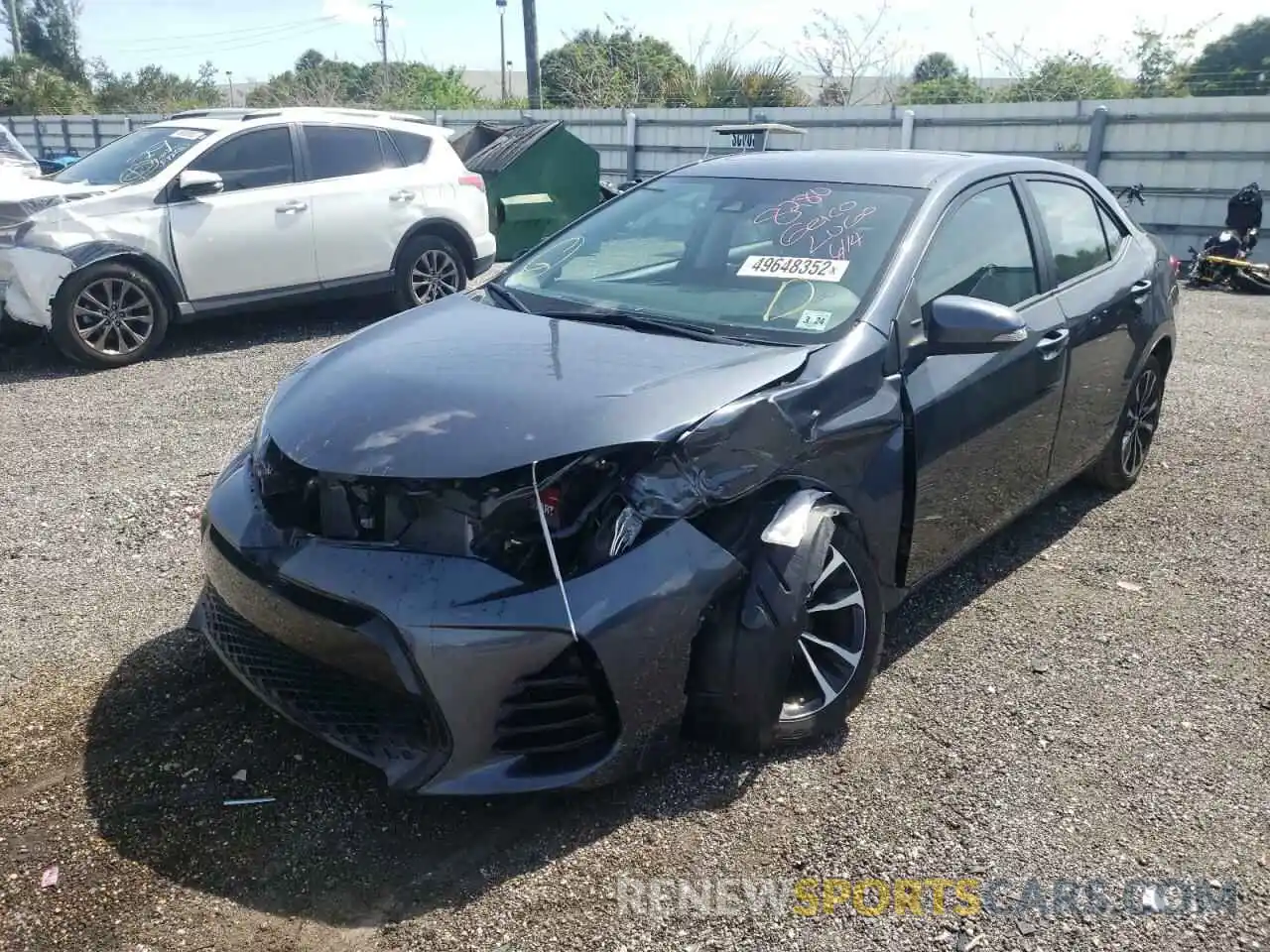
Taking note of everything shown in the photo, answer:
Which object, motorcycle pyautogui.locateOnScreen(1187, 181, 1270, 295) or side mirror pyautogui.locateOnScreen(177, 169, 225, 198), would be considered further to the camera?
motorcycle pyautogui.locateOnScreen(1187, 181, 1270, 295)

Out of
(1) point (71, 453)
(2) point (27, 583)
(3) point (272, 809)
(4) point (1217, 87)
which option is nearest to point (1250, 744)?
(3) point (272, 809)

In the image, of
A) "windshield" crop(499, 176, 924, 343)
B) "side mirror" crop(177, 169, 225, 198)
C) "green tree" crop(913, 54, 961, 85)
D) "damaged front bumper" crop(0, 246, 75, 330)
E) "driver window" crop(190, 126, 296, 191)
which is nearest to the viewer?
"windshield" crop(499, 176, 924, 343)

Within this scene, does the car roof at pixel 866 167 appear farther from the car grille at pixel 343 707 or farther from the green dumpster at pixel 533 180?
the green dumpster at pixel 533 180

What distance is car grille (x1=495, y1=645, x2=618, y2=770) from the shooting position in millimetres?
2469

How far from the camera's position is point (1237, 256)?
37.0 ft

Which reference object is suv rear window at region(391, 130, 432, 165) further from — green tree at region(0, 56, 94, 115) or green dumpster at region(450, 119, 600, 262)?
green tree at region(0, 56, 94, 115)

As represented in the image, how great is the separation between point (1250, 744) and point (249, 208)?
24.1ft

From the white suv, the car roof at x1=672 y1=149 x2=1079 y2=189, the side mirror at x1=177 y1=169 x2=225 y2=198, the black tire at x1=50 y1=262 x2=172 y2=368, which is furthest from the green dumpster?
the car roof at x1=672 y1=149 x2=1079 y2=189

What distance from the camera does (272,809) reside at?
106 inches

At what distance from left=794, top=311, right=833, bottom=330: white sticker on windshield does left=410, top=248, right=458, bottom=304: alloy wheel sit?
6220mm

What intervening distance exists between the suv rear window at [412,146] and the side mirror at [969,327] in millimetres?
6677

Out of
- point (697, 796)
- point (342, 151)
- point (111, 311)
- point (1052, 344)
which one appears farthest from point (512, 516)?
point (342, 151)

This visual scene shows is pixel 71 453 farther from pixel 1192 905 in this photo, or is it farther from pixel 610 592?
pixel 1192 905

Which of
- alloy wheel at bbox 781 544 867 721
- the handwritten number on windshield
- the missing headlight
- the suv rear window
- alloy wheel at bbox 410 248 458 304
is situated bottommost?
alloy wheel at bbox 781 544 867 721
